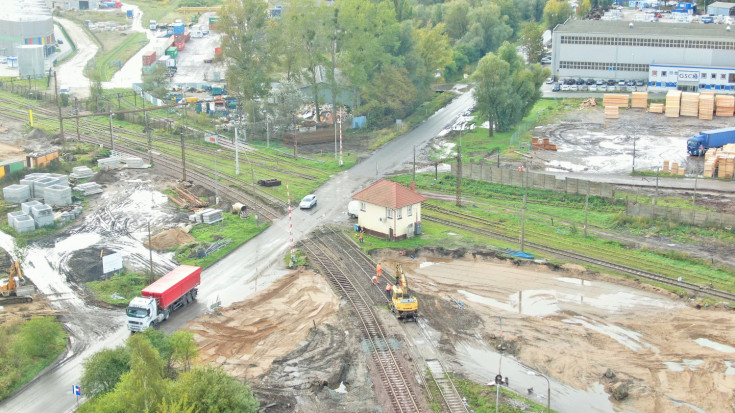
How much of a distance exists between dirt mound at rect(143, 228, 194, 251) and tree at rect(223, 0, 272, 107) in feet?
101

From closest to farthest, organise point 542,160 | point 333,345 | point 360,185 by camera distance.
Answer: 1. point 333,345
2. point 360,185
3. point 542,160

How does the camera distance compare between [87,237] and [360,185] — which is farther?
[360,185]

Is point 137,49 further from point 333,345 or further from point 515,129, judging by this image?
point 333,345

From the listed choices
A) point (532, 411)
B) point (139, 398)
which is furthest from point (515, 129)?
point (139, 398)

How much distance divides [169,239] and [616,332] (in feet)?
89.6

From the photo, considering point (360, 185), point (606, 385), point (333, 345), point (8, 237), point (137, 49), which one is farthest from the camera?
point (137, 49)

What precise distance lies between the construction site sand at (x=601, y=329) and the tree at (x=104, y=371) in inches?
675

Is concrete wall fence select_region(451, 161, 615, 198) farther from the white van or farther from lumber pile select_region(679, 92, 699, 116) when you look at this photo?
lumber pile select_region(679, 92, 699, 116)

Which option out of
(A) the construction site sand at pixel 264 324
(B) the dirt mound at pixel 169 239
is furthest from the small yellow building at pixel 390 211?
(B) the dirt mound at pixel 169 239

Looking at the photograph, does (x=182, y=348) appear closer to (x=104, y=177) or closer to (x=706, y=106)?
(x=104, y=177)

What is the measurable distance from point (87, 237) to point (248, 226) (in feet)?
33.7

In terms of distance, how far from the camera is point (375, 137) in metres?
80.6

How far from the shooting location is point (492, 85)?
77.8 metres

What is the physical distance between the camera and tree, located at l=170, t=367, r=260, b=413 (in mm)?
28797
